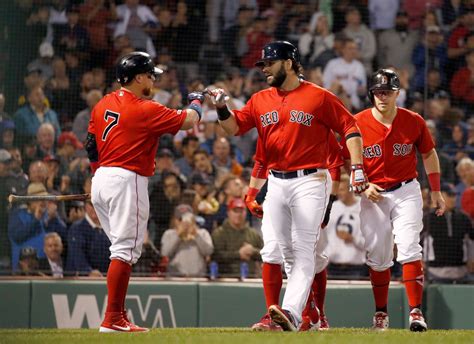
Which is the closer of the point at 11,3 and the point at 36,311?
the point at 36,311

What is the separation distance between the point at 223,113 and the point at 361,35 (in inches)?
272

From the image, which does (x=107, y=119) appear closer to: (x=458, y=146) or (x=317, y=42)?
(x=458, y=146)

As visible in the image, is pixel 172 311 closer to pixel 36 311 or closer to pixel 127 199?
pixel 36 311

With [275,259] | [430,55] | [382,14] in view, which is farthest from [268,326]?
[382,14]

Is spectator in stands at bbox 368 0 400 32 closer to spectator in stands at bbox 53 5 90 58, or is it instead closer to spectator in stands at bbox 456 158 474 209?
spectator in stands at bbox 456 158 474 209

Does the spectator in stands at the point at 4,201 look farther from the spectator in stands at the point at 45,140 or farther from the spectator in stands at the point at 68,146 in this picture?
the spectator in stands at the point at 68,146

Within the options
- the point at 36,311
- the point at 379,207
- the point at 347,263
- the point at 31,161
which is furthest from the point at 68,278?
the point at 379,207

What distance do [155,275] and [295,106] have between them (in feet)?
12.6

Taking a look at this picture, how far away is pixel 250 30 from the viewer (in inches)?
576

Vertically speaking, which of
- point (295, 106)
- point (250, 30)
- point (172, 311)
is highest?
point (250, 30)

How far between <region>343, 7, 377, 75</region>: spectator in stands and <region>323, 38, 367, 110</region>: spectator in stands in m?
0.13

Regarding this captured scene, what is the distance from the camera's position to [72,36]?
521 inches

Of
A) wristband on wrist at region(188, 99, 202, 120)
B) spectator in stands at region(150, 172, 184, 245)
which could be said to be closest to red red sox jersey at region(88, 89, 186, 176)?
wristband on wrist at region(188, 99, 202, 120)

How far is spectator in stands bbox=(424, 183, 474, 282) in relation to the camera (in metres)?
11.3
